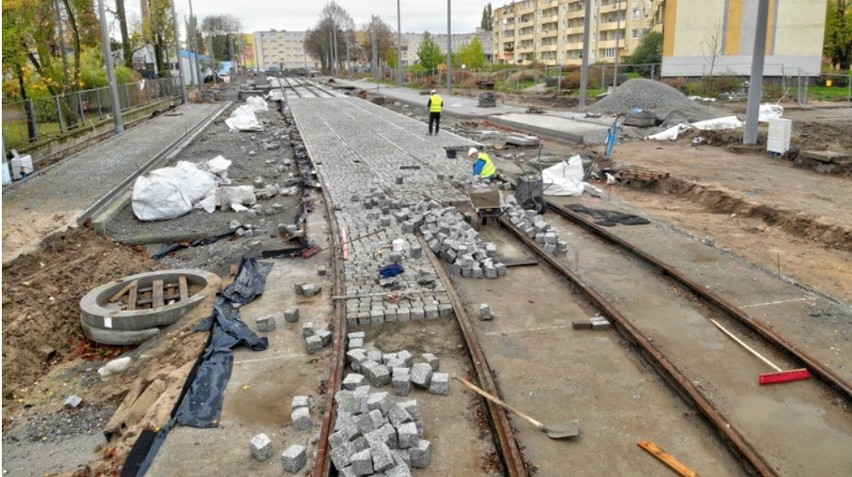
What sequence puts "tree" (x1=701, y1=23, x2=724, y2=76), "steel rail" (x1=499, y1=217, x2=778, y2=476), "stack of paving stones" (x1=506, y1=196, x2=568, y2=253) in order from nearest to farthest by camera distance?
"steel rail" (x1=499, y1=217, x2=778, y2=476)
"stack of paving stones" (x1=506, y1=196, x2=568, y2=253)
"tree" (x1=701, y1=23, x2=724, y2=76)

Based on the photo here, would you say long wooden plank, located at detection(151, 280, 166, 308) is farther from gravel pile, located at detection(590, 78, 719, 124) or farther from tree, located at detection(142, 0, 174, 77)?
tree, located at detection(142, 0, 174, 77)

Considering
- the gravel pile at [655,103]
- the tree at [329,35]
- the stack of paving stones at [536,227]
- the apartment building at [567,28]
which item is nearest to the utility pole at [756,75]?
the gravel pile at [655,103]

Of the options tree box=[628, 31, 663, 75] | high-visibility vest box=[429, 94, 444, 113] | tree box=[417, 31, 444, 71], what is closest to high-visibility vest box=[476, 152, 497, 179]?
high-visibility vest box=[429, 94, 444, 113]

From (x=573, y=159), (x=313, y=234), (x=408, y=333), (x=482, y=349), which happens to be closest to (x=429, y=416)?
(x=482, y=349)

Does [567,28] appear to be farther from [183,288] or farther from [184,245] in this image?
[183,288]

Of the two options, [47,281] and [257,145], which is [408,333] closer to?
[47,281]

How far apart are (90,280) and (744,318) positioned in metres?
9.56

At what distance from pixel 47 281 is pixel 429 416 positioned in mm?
7123

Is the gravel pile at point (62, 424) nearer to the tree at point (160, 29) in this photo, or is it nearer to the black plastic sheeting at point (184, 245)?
the black plastic sheeting at point (184, 245)

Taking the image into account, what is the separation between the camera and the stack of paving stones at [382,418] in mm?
5133

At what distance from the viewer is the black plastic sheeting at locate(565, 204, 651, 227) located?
42.5 ft

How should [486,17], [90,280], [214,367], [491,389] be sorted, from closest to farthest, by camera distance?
1. [491,389]
2. [214,367]
3. [90,280]
4. [486,17]

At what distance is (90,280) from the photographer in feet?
34.4

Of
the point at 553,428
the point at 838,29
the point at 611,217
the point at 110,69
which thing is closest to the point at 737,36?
the point at 838,29
